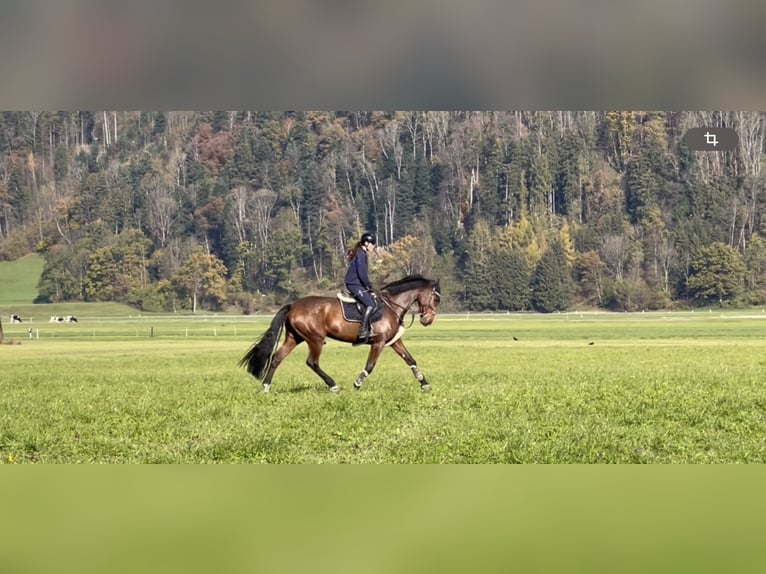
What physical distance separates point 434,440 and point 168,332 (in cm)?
553

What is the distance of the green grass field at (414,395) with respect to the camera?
8352 millimetres

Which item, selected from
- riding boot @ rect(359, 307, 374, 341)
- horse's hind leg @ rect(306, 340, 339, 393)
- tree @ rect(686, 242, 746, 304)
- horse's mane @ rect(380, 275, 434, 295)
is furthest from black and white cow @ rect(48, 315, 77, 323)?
tree @ rect(686, 242, 746, 304)

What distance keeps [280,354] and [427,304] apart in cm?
152

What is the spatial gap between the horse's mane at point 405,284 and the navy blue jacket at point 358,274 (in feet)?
0.69

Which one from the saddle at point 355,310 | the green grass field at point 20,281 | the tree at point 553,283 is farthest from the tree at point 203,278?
the tree at point 553,283

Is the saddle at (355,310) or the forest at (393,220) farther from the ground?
the forest at (393,220)

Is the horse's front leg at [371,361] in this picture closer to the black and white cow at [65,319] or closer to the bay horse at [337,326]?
the bay horse at [337,326]

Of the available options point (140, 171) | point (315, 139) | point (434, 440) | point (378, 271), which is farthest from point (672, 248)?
point (140, 171)

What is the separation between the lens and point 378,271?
39.8ft

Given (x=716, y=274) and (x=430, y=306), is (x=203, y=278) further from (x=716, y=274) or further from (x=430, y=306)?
(x=716, y=274)

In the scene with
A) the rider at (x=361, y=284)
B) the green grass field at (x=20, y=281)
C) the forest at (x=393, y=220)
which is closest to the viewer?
the rider at (x=361, y=284)

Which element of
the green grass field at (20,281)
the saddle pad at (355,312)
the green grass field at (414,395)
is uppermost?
the green grass field at (20,281)

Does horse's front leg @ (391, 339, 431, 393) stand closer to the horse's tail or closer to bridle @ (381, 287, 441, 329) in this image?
bridle @ (381, 287, 441, 329)
